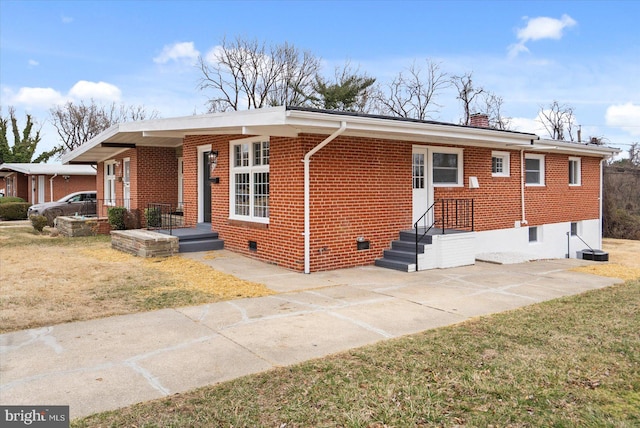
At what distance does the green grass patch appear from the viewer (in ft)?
11.0

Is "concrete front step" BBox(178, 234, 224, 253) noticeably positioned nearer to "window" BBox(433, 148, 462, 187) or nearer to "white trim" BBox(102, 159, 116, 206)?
"window" BBox(433, 148, 462, 187)

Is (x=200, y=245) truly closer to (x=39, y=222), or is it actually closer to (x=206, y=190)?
(x=206, y=190)

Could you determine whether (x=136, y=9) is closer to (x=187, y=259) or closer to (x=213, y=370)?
(x=187, y=259)

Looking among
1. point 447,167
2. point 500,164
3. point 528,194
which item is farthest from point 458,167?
point 528,194

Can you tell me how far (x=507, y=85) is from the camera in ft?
109

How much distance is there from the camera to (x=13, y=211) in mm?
24875

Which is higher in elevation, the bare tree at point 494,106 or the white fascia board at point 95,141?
the bare tree at point 494,106

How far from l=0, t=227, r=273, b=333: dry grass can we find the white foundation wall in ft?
25.4

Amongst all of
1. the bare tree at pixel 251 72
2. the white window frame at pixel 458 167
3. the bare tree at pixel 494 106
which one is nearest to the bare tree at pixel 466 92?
the bare tree at pixel 494 106

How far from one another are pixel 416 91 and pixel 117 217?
24852 millimetres

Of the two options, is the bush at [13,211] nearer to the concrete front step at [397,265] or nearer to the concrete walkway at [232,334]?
the concrete walkway at [232,334]

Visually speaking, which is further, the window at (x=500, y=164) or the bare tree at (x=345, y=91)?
the bare tree at (x=345, y=91)

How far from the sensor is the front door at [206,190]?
1305 centimetres

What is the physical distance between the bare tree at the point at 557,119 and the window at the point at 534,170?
21.6 m
